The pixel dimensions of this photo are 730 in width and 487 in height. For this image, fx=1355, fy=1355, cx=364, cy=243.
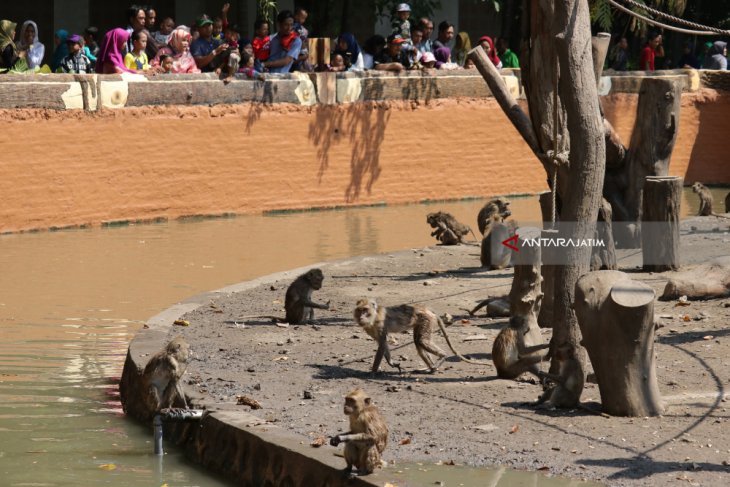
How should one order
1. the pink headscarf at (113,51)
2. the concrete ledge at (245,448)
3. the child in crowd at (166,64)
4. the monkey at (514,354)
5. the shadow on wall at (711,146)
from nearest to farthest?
the concrete ledge at (245,448)
the monkey at (514,354)
the pink headscarf at (113,51)
the child in crowd at (166,64)
the shadow on wall at (711,146)

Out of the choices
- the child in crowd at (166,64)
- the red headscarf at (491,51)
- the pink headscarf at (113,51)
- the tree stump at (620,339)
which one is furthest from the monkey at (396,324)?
the red headscarf at (491,51)

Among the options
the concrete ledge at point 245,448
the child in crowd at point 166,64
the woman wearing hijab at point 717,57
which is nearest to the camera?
the concrete ledge at point 245,448

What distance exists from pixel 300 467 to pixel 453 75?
1431cm

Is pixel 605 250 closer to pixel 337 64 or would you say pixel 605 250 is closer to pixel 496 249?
pixel 496 249

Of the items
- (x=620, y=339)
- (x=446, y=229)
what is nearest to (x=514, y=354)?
(x=620, y=339)

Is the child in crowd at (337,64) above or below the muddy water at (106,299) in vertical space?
above

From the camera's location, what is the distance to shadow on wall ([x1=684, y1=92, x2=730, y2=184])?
23.7 m

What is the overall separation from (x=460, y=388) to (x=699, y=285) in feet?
13.8

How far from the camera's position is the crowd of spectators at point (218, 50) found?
17.9m

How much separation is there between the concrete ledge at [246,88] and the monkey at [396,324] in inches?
338

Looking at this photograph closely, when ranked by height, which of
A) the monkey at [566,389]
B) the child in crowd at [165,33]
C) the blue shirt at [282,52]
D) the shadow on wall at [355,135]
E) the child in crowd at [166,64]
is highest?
the child in crowd at [165,33]

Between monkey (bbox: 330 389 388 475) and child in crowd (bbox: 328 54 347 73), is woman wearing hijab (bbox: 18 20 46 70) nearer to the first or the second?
child in crowd (bbox: 328 54 347 73)

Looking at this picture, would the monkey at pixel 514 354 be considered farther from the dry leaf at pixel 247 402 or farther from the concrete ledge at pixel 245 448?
the concrete ledge at pixel 245 448

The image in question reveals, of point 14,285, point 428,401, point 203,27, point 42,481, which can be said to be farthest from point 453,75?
point 42,481
